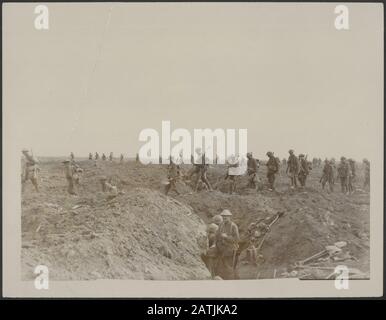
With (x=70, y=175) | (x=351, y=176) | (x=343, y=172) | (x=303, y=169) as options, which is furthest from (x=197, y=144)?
(x=351, y=176)

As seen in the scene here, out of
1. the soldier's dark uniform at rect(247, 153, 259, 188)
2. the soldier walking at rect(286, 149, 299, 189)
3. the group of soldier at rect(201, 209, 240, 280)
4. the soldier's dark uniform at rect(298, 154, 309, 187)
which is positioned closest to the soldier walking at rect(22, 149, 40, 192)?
the group of soldier at rect(201, 209, 240, 280)

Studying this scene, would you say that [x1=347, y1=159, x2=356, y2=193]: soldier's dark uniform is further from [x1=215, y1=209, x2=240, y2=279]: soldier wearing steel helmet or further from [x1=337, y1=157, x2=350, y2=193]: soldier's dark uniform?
[x1=215, y1=209, x2=240, y2=279]: soldier wearing steel helmet

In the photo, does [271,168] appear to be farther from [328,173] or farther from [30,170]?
[30,170]

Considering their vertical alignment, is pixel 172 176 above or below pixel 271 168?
below

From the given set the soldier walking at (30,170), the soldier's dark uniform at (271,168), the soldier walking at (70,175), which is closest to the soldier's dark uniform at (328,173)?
the soldier's dark uniform at (271,168)

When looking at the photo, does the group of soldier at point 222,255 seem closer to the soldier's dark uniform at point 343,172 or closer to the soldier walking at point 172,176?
the soldier walking at point 172,176
